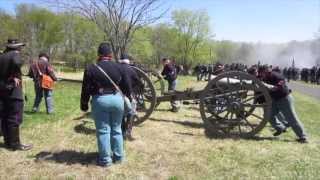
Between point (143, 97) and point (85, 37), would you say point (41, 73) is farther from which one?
point (85, 37)

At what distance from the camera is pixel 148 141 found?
909 centimetres

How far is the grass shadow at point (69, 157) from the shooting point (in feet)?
24.7

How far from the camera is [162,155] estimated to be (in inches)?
318

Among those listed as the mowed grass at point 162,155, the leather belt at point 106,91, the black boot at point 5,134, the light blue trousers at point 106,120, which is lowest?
the mowed grass at point 162,155

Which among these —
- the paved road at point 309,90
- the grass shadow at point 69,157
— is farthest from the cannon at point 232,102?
the paved road at point 309,90

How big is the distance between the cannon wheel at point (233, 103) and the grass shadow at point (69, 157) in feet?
9.95

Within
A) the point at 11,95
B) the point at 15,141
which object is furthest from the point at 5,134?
the point at 11,95

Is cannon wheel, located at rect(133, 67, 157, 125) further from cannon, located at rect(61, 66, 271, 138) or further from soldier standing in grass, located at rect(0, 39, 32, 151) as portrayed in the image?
soldier standing in grass, located at rect(0, 39, 32, 151)

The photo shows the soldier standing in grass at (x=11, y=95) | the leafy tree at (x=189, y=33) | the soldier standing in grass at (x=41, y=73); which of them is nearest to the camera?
the soldier standing in grass at (x=11, y=95)

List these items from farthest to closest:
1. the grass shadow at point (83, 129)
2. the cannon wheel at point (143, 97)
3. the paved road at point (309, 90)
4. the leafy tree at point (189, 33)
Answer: the leafy tree at point (189, 33), the paved road at point (309, 90), the cannon wheel at point (143, 97), the grass shadow at point (83, 129)

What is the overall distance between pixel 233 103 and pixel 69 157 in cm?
362

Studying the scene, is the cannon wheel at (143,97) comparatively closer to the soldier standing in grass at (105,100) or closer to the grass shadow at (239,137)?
the grass shadow at (239,137)

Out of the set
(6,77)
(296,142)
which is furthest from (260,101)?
(6,77)

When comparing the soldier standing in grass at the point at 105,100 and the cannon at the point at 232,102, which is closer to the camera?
the soldier standing in grass at the point at 105,100
